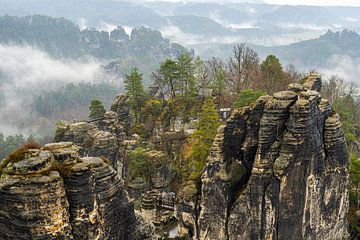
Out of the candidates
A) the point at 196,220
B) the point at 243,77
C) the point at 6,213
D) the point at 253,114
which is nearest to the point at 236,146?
the point at 253,114

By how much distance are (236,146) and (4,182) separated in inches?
734

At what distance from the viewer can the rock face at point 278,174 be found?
2570cm

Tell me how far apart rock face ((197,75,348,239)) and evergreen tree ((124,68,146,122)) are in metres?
29.7

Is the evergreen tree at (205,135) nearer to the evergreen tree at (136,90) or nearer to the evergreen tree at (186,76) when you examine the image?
the evergreen tree at (186,76)

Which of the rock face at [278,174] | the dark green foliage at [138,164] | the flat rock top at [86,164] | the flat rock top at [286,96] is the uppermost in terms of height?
the flat rock top at [286,96]

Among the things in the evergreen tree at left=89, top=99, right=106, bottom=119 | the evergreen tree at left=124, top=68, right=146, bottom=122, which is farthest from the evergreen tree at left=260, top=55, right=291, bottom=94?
the evergreen tree at left=89, top=99, right=106, bottom=119

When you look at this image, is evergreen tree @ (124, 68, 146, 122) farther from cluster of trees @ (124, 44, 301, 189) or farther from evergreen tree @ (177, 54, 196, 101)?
evergreen tree @ (177, 54, 196, 101)

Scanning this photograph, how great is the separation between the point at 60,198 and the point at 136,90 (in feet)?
144

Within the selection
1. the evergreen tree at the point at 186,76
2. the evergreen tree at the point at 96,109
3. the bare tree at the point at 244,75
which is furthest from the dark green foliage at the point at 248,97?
the evergreen tree at the point at 96,109

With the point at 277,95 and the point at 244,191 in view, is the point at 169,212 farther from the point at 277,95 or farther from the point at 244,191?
the point at 277,95

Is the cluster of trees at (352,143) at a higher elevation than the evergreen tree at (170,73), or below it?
below

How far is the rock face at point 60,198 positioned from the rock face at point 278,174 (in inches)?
494

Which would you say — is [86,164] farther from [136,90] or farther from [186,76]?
[136,90]

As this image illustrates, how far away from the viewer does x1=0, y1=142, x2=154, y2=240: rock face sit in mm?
13602
